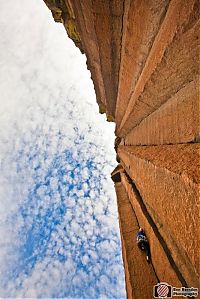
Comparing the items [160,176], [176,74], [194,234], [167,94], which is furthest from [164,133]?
[194,234]

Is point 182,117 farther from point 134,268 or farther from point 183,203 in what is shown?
point 134,268

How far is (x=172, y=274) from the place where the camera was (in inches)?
76.9

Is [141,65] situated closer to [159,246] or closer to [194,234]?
[159,246]

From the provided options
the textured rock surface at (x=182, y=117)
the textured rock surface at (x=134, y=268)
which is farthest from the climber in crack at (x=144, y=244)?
the textured rock surface at (x=182, y=117)

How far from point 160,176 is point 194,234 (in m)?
0.71
